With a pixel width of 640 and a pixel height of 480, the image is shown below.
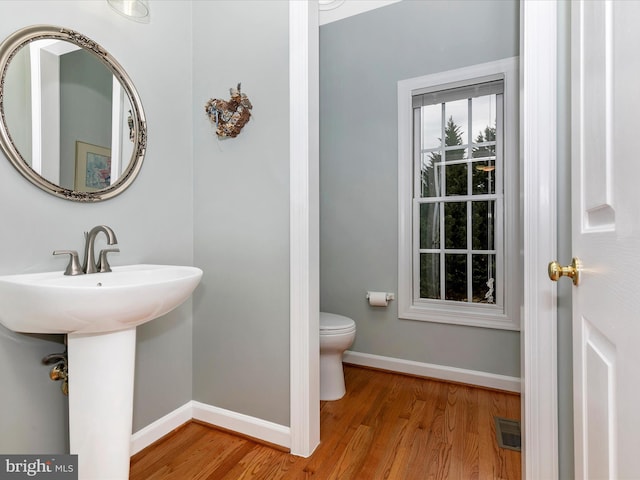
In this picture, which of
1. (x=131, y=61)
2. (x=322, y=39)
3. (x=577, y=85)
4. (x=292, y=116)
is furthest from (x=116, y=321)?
(x=322, y=39)

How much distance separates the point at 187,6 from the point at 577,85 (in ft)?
5.97

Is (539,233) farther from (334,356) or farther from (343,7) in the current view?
(343,7)

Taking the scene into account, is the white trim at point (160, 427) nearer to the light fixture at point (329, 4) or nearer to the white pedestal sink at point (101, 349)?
the white pedestal sink at point (101, 349)

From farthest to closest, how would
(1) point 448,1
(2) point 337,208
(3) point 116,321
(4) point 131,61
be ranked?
1. (2) point 337,208
2. (1) point 448,1
3. (4) point 131,61
4. (3) point 116,321

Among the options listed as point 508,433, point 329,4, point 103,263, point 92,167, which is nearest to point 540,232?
point 508,433

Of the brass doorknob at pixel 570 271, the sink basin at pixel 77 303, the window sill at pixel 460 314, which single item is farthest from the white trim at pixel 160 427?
the brass doorknob at pixel 570 271

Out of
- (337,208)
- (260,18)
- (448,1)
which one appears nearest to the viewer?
(260,18)

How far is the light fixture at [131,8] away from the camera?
1.31 metres

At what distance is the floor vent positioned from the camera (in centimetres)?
159

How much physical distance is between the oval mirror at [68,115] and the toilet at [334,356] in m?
1.34

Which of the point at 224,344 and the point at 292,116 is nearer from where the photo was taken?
the point at 292,116

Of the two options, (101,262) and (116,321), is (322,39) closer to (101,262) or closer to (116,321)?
(101,262)

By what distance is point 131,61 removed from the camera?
149 cm

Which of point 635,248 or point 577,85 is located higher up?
point 577,85
